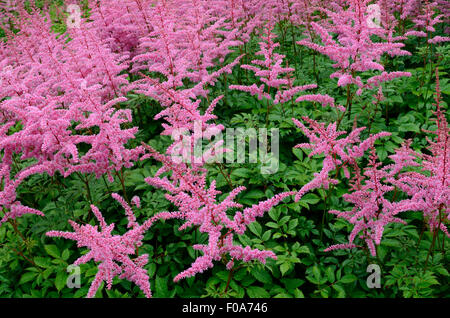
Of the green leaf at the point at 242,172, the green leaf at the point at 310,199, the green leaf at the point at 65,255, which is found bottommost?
the green leaf at the point at 65,255

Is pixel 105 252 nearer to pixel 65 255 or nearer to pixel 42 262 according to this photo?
pixel 65 255

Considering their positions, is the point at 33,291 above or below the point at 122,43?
below

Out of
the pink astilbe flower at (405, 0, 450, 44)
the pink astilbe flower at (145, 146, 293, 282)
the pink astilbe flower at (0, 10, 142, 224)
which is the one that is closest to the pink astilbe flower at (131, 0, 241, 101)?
the pink astilbe flower at (0, 10, 142, 224)

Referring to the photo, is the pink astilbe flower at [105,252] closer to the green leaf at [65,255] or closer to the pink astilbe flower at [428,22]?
the green leaf at [65,255]

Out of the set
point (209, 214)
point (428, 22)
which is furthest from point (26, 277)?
point (428, 22)

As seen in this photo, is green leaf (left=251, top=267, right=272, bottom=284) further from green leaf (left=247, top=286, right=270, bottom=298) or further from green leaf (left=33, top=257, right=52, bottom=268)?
green leaf (left=33, top=257, right=52, bottom=268)

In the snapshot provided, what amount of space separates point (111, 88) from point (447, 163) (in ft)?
13.3

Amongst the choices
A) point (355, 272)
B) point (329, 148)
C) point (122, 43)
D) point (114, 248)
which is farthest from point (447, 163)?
point (122, 43)

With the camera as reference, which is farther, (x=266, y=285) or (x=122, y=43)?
(x=122, y=43)

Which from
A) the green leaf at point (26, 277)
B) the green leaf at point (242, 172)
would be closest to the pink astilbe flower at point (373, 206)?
the green leaf at point (242, 172)

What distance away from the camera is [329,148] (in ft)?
10.00

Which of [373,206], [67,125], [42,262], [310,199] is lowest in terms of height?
[42,262]

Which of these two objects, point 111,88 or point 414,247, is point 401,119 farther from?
point 111,88

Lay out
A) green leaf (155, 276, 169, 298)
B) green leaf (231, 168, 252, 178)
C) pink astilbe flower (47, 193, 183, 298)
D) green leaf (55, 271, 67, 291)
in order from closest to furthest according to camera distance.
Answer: pink astilbe flower (47, 193, 183, 298) < green leaf (155, 276, 169, 298) < green leaf (55, 271, 67, 291) < green leaf (231, 168, 252, 178)
